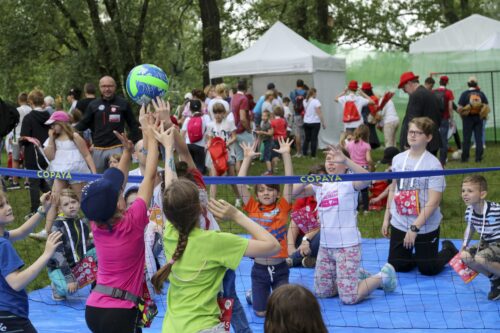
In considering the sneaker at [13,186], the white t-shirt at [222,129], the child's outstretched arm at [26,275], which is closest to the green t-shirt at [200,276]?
the child's outstretched arm at [26,275]

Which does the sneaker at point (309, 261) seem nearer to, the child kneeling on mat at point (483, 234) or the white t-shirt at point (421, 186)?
the white t-shirt at point (421, 186)

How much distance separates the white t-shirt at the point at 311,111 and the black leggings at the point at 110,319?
14469 mm

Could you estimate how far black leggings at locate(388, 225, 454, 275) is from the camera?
7496 millimetres

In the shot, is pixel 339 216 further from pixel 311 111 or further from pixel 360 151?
pixel 311 111

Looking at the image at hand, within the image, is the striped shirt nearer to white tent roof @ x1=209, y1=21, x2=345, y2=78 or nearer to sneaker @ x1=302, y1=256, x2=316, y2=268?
sneaker @ x1=302, y1=256, x2=316, y2=268

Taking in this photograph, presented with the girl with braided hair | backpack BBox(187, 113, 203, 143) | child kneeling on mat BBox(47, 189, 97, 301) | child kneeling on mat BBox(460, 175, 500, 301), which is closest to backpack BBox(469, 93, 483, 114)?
backpack BBox(187, 113, 203, 143)

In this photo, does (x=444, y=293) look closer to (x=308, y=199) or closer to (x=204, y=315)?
(x=308, y=199)

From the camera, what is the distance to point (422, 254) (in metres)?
7.52

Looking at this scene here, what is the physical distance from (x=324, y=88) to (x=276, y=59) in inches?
85.1

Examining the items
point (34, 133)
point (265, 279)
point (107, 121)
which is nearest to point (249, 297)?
point (265, 279)

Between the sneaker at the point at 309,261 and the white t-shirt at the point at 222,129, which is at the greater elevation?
the white t-shirt at the point at 222,129

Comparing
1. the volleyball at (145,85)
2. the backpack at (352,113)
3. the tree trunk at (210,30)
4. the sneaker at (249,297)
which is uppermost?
the tree trunk at (210,30)

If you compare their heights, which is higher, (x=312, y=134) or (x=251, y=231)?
(x=251, y=231)

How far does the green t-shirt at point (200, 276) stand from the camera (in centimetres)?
402
